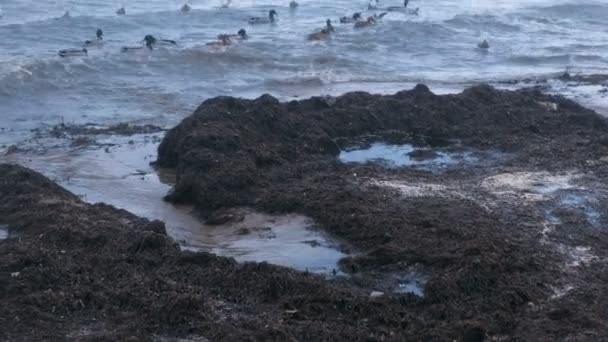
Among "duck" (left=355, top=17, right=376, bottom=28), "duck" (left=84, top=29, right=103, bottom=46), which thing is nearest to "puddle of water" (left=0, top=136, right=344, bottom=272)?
"duck" (left=84, top=29, right=103, bottom=46)

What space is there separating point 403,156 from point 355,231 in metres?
3.85

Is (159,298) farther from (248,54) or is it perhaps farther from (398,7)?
(398,7)

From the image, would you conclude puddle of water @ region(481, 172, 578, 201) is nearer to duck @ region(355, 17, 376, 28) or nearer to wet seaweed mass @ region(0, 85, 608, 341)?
wet seaweed mass @ region(0, 85, 608, 341)

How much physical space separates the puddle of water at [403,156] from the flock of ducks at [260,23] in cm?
1237

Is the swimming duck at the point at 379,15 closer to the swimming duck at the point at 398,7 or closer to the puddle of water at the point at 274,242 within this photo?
the swimming duck at the point at 398,7

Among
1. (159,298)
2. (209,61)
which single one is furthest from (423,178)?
(209,61)

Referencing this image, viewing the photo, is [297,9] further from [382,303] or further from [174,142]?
[382,303]

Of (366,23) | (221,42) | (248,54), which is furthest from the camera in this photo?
(366,23)

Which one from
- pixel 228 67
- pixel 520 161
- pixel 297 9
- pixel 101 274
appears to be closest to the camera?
pixel 101 274

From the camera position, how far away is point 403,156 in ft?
47.1

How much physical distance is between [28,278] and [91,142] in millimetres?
7472

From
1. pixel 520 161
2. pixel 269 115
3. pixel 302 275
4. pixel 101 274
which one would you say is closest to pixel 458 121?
pixel 520 161

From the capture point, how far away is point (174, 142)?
1421 cm

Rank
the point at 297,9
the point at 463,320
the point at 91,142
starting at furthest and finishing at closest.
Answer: the point at 297,9, the point at 91,142, the point at 463,320
